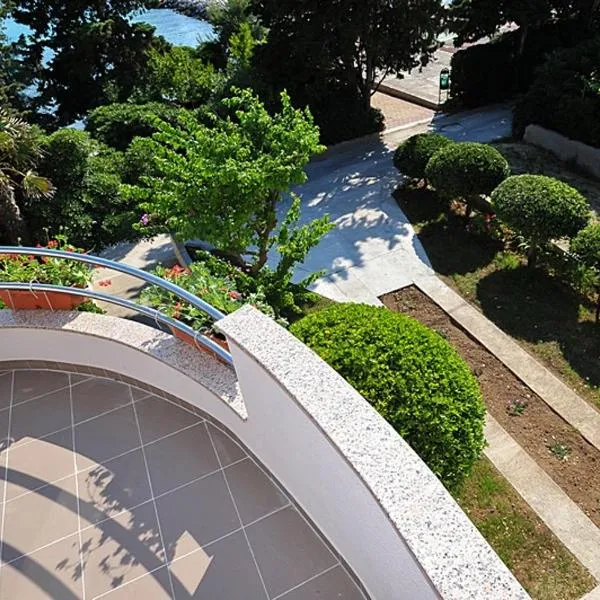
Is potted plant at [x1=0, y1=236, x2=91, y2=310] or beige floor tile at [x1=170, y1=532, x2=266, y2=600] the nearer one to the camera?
beige floor tile at [x1=170, y1=532, x2=266, y2=600]

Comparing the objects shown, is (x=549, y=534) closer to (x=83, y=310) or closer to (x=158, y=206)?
(x=83, y=310)

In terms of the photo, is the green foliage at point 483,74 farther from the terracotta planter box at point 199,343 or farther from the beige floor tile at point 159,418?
the beige floor tile at point 159,418

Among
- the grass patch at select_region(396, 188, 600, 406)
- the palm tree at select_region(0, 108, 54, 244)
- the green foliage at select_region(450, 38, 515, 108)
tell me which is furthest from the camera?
the green foliage at select_region(450, 38, 515, 108)

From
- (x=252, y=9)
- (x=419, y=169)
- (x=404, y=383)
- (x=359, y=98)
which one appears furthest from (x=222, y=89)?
(x=404, y=383)

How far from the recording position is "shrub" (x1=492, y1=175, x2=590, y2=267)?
7.36m

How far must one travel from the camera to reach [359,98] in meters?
13.2

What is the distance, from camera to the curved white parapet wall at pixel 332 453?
6.11 ft

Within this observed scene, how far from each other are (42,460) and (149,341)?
108 centimetres

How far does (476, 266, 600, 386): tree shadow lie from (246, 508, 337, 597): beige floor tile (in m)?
4.43

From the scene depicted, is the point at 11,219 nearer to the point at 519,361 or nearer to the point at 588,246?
the point at 519,361

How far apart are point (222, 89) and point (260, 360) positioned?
1208 centimetres

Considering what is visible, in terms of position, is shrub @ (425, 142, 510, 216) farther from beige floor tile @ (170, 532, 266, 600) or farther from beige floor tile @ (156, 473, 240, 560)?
beige floor tile @ (170, 532, 266, 600)

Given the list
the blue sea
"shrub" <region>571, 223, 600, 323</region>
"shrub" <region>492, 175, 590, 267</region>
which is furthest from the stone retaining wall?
the blue sea

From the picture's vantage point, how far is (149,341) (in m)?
3.89
